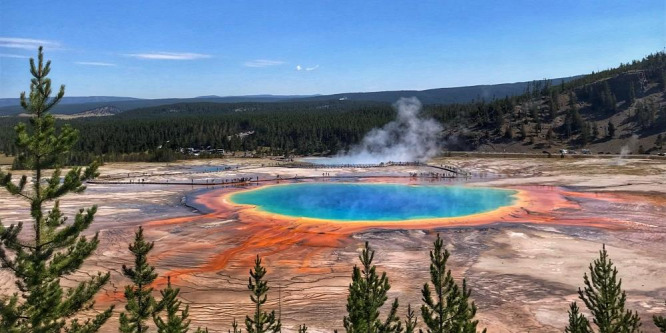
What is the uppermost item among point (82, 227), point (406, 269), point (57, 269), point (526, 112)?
point (526, 112)

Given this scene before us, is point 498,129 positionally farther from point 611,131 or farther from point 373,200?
point 373,200

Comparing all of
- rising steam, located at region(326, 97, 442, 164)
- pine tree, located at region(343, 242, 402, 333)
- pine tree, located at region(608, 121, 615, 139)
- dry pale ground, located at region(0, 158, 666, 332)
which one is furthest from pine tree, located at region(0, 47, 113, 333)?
pine tree, located at region(608, 121, 615, 139)

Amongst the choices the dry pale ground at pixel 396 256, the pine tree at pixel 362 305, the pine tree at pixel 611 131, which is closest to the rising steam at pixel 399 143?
the pine tree at pixel 611 131

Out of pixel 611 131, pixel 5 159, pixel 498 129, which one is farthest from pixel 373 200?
pixel 5 159

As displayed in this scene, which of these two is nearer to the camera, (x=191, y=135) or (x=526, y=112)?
(x=526, y=112)

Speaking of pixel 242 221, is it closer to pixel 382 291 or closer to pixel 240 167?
pixel 382 291

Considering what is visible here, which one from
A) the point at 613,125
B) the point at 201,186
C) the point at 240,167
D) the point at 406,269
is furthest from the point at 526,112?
the point at 406,269
